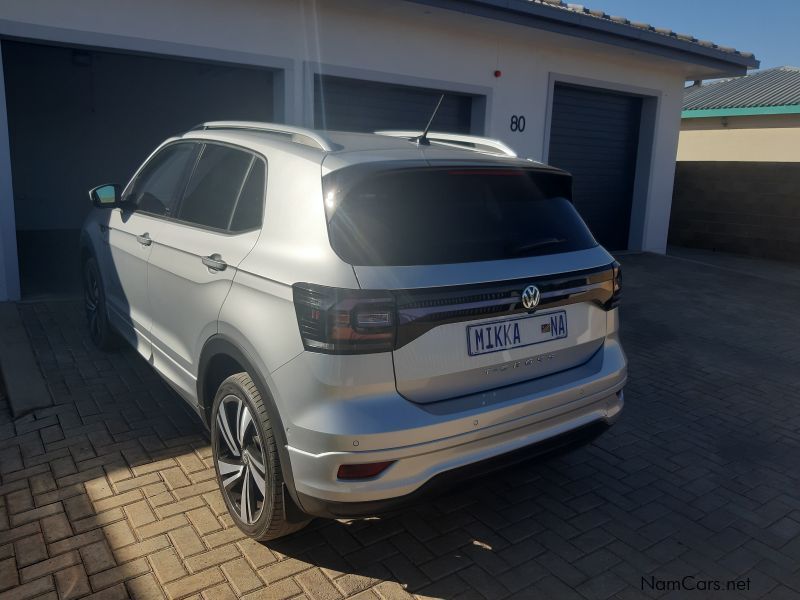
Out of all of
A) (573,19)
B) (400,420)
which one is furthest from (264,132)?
(573,19)

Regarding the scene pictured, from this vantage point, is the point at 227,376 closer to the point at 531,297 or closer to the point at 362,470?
the point at 362,470

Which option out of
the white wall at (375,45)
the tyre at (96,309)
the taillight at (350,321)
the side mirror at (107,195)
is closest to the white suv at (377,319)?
the taillight at (350,321)

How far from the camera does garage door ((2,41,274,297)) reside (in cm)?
1098

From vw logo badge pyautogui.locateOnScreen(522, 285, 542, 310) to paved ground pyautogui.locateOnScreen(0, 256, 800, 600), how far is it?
72cm

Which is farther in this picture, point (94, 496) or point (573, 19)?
point (573, 19)

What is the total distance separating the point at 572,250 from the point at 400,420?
4.03ft

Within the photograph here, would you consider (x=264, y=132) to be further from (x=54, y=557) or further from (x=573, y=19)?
(x=573, y=19)

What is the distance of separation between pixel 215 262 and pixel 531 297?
1445 mm

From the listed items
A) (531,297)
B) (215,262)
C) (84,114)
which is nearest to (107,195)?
(215,262)

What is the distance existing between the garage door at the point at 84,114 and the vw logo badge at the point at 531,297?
8545 millimetres

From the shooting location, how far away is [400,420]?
7.91 feet

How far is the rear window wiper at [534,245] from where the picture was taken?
2.83m

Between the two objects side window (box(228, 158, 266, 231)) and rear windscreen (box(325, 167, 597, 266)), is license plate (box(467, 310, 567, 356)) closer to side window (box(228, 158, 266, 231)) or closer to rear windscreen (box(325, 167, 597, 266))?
rear windscreen (box(325, 167, 597, 266))

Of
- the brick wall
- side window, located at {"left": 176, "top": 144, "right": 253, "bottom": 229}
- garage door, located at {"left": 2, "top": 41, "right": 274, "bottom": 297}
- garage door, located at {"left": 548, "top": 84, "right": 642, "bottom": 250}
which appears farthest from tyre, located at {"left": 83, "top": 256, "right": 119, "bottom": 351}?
the brick wall
